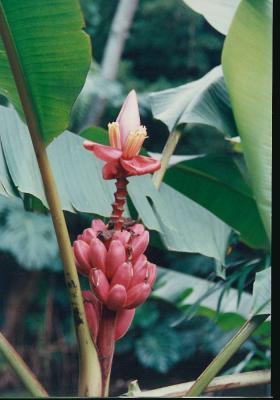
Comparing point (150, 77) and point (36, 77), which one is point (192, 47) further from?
point (36, 77)

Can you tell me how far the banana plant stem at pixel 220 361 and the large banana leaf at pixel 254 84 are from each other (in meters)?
0.11

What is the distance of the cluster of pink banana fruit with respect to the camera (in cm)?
68

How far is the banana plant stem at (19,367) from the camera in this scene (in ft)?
2.14

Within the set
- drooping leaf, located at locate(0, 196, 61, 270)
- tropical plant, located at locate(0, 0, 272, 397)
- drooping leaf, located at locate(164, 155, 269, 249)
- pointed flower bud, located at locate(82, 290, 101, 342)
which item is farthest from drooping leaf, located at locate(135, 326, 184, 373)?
pointed flower bud, located at locate(82, 290, 101, 342)

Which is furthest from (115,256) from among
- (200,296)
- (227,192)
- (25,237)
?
(25,237)

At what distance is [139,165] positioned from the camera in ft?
2.29

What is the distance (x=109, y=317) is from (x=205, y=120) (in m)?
0.41

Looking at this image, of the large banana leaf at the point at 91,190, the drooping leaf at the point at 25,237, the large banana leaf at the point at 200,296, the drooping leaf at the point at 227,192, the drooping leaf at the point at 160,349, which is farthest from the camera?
the drooping leaf at the point at 160,349

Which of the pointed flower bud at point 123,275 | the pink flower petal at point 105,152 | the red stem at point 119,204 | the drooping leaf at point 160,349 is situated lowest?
the drooping leaf at point 160,349

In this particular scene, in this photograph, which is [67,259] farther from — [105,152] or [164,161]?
[164,161]

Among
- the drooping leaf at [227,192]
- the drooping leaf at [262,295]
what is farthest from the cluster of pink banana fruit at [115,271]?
the drooping leaf at [227,192]

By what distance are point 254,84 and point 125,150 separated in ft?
0.46

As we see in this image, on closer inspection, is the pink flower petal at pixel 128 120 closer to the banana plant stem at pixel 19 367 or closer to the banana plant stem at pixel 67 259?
the banana plant stem at pixel 67 259

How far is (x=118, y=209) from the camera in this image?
70 cm
